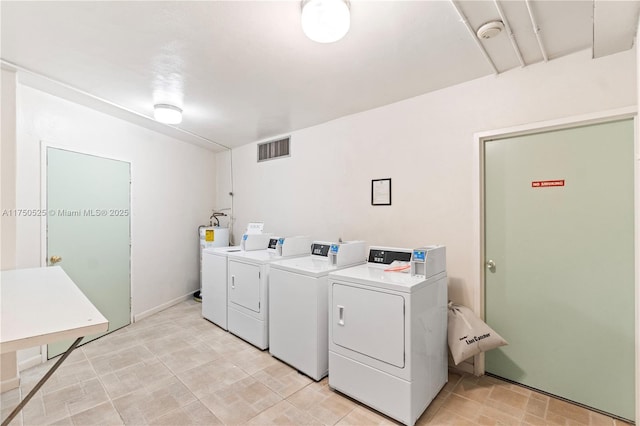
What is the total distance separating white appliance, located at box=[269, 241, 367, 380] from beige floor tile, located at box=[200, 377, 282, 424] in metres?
0.38

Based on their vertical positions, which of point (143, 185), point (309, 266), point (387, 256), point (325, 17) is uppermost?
point (325, 17)

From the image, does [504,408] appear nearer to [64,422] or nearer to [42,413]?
[64,422]

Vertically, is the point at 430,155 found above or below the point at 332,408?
above

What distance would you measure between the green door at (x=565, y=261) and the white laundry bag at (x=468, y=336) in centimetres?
23

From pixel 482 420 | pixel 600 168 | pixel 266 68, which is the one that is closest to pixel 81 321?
pixel 266 68

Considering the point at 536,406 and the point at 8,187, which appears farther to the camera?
the point at 8,187

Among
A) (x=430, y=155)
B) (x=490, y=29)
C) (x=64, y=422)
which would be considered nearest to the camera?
(x=490, y=29)

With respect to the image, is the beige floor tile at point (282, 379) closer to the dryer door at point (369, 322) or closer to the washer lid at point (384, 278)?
the dryer door at point (369, 322)

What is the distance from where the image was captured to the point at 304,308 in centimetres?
255

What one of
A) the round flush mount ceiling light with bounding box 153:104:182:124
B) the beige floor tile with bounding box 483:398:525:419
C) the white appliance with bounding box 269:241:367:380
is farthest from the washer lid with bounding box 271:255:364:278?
the round flush mount ceiling light with bounding box 153:104:182:124

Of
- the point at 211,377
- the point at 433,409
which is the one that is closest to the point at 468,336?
the point at 433,409

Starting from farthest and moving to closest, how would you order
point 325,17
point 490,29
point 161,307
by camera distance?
1. point 161,307
2. point 490,29
3. point 325,17

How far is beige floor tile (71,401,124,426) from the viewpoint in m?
1.97

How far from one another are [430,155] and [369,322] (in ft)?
5.45
